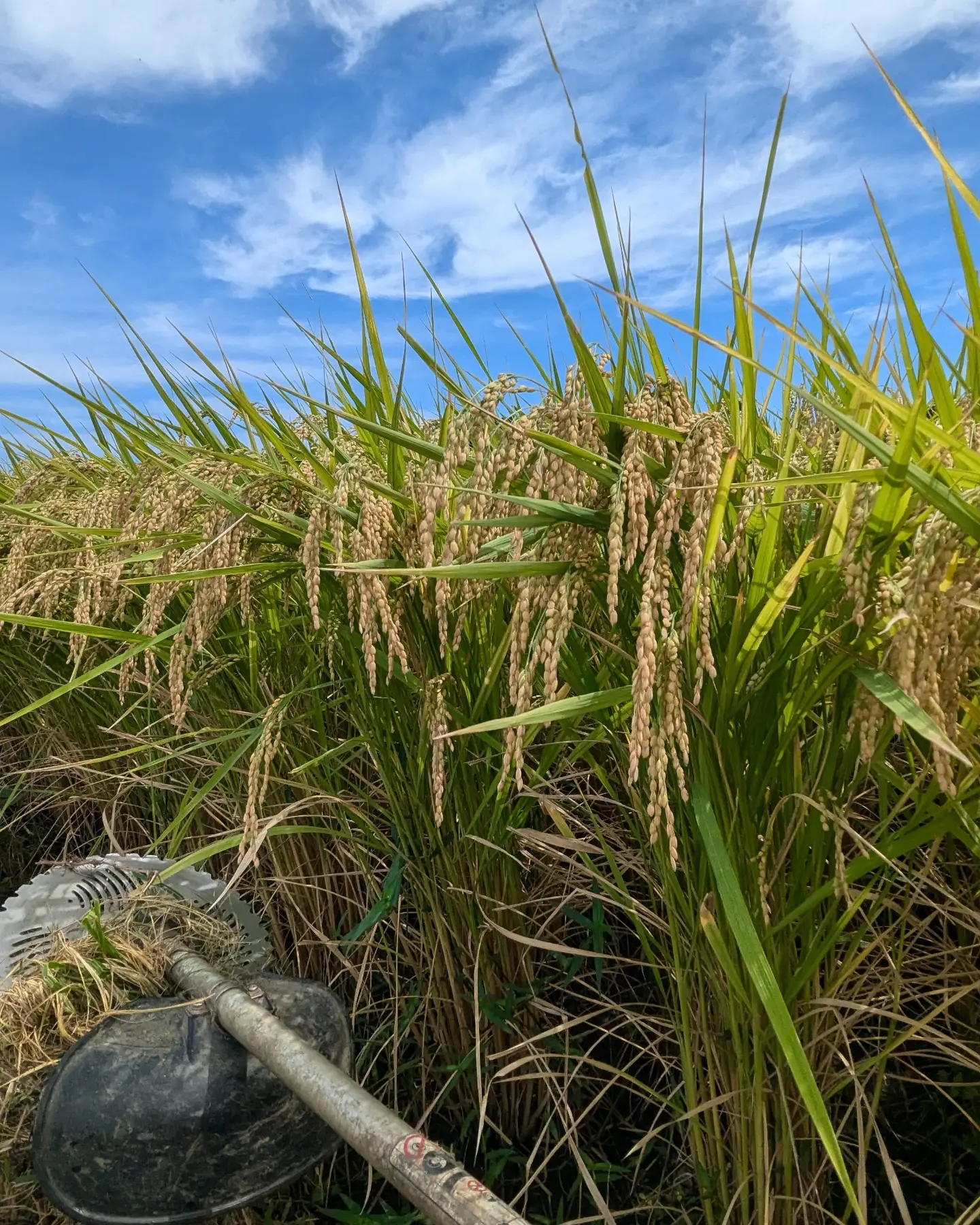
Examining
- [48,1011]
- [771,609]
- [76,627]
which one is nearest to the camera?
[771,609]

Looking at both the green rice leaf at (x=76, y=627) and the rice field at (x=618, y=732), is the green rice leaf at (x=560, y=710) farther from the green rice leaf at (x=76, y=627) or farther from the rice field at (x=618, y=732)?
the green rice leaf at (x=76, y=627)

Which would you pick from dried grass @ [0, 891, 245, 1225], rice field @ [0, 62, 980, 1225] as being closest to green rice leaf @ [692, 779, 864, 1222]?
rice field @ [0, 62, 980, 1225]

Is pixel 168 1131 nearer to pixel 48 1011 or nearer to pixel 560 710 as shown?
pixel 48 1011

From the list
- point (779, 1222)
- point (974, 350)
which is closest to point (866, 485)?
point (974, 350)

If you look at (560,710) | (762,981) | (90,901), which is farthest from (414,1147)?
(90,901)

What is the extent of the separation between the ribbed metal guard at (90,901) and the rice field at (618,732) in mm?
114

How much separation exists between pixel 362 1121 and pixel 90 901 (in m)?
1.18

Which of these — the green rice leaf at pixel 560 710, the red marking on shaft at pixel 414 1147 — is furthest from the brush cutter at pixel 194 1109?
the green rice leaf at pixel 560 710

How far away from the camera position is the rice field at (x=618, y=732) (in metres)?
0.93

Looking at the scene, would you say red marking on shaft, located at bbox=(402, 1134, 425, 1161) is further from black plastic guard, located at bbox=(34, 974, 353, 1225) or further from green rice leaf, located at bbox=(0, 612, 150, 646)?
green rice leaf, located at bbox=(0, 612, 150, 646)

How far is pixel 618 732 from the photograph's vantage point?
1.39m

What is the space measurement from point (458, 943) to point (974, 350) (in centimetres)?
135

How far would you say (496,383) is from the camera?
44.1 inches

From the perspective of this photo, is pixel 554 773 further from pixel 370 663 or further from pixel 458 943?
pixel 370 663
